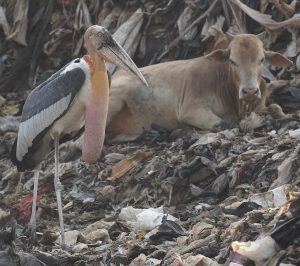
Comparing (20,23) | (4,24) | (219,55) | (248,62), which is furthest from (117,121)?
(4,24)

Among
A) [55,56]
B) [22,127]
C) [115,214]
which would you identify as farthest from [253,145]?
[55,56]

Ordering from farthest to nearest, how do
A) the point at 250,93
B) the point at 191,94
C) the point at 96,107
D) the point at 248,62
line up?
the point at 191,94 → the point at 248,62 → the point at 250,93 → the point at 96,107

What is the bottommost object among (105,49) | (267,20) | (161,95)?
(161,95)

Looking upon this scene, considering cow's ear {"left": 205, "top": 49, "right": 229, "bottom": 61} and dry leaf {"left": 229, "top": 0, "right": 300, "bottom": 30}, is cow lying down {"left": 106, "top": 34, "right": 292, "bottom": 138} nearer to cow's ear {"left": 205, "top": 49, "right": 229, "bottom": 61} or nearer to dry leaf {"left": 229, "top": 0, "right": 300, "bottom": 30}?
cow's ear {"left": 205, "top": 49, "right": 229, "bottom": 61}

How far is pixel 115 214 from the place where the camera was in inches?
327

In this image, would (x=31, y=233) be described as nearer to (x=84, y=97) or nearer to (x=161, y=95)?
(x=84, y=97)

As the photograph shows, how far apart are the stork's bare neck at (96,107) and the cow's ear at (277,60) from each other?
10.3ft

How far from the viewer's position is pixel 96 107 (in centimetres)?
762

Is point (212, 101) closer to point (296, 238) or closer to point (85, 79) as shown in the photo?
point (85, 79)

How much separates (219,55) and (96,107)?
340cm

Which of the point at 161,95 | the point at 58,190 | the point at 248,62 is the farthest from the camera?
the point at 161,95

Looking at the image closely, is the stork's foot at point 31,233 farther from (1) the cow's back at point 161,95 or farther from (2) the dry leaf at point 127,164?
(1) the cow's back at point 161,95

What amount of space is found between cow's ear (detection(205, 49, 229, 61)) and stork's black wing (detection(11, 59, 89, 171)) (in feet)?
10.2

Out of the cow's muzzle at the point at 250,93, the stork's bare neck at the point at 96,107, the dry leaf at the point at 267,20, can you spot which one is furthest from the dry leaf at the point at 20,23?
the stork's bare neck at the point at 96,107
